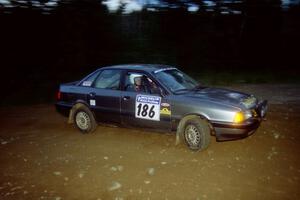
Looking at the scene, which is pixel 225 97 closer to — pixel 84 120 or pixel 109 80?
pixel 109 80

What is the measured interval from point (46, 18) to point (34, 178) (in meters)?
15.4

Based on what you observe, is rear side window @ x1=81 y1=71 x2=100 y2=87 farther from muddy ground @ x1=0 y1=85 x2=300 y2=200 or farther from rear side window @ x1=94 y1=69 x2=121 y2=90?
muddy ground @ x1=0 y1=85 x2=300 y2=200

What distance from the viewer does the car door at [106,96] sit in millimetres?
7547

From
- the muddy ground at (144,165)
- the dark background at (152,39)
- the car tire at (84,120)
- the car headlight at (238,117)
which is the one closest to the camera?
the muddy ground at (144,165)

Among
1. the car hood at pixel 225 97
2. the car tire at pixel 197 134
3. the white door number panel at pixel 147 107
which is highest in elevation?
the car hood at pixel 225 97

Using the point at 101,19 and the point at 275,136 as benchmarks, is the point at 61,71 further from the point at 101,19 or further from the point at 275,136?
the point at 275,136

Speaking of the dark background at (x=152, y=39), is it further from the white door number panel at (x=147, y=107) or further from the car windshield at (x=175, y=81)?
the white door number panel at (x=147, y=107)

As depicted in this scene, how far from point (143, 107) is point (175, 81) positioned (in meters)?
0.86

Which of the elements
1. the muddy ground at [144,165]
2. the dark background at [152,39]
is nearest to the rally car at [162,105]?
the muddy ground at [144,165]

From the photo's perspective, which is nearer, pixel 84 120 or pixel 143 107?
pixel 143 107

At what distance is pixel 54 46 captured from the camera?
20.0 m

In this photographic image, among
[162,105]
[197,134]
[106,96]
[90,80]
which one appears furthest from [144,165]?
[90,80]

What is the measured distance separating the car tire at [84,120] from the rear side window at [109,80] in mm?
643

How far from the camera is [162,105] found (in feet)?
22.2
